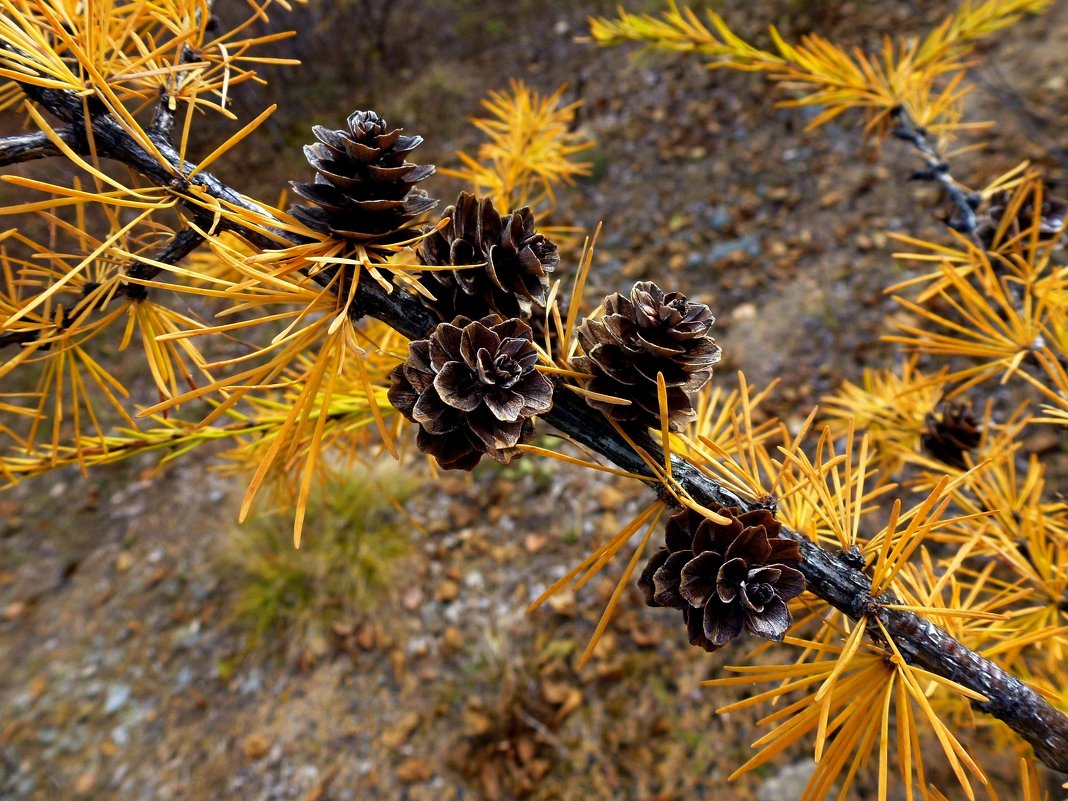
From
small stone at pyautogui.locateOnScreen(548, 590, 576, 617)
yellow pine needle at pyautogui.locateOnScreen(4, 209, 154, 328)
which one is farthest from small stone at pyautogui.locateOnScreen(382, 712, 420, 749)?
yellow pine needle at pyautogui.locateOnScreen(4, 209, 154, 328)

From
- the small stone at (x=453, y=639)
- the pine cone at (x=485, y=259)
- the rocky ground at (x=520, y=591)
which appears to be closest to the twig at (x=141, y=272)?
the pine cone at (x=485, y=259)

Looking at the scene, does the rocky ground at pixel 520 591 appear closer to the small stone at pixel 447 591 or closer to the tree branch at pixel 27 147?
the small stone at pixel 447 591

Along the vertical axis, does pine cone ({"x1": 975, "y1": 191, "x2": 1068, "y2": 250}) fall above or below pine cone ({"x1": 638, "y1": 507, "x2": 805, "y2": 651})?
above

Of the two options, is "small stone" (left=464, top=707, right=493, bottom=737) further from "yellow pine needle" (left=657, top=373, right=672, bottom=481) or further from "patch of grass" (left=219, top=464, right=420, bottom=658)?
"yellow pine needle" (left=657, top=373, right=672, bottom=481)

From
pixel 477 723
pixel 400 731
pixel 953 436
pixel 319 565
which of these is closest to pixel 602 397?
pixel 953 436

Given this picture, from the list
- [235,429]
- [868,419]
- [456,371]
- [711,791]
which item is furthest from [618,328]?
[711,791]

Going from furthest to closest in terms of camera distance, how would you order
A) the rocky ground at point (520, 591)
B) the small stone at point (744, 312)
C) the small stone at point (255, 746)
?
the small stone at point (744, 312) < the small stone at point (255, 746) < the rocky ground at point (520, 591)

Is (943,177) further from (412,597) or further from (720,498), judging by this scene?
(412,597)
